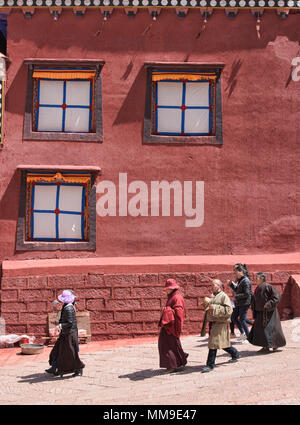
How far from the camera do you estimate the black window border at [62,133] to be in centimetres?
1568

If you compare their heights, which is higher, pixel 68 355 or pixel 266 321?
pixel 266 321

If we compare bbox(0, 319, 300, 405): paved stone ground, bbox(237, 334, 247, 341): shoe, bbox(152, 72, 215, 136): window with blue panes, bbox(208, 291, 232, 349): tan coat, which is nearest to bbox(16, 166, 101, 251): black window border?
bbox(152, 72, 215, 136): window with blue panes

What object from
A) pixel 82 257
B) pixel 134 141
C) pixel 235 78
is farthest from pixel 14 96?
pixel 235 78

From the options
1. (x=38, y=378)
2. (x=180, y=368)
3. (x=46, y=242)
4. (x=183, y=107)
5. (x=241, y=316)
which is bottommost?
(x=38, y=378)

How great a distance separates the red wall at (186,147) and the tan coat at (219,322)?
5.02 m

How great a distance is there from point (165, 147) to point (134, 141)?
814mm

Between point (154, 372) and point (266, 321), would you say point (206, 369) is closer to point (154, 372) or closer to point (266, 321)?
point (154, 372)

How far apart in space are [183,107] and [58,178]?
12.2 feet

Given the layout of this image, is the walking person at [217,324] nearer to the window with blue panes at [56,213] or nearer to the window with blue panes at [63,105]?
the window with blue panes at [56,213]

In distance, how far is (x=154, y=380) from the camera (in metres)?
10.5

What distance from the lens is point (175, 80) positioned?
52.3 ft

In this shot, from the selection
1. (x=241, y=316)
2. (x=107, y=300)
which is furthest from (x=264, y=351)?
(x=107, y=300)

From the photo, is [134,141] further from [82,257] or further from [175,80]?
[82,257]

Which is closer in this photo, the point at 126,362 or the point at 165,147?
the point at 126,362
